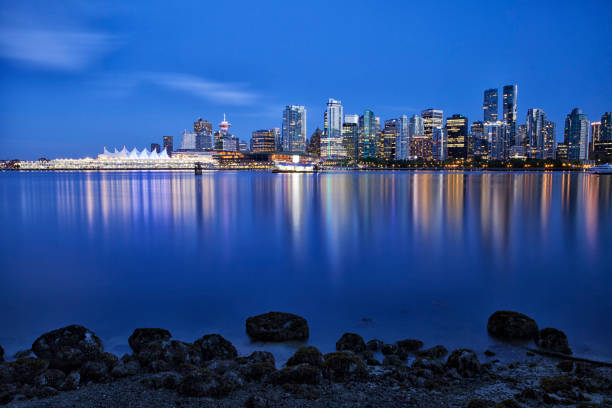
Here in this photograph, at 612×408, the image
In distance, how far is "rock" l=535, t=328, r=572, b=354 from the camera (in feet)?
20.5

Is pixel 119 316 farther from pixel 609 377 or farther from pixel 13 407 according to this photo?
pixel 609 377

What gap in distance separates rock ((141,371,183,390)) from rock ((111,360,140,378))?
43 cm

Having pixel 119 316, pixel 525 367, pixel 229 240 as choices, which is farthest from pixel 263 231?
pixel 525 367

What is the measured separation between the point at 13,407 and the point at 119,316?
12.7 feet

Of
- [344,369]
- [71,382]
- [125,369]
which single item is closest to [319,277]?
[344,369]

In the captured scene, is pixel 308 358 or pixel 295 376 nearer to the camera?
pixel 295 376

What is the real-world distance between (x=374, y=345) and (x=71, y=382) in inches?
158

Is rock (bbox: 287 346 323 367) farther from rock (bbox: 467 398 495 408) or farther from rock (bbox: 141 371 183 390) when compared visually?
rock (bbox: 467 398 495 408)

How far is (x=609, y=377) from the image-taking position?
5180 mm

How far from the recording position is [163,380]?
5000mm

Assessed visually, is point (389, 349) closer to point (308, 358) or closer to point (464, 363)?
point (464, 363)

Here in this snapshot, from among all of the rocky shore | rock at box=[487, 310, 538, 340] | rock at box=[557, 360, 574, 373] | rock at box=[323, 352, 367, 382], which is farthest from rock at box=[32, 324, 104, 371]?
rock at box=[557, 360, 574, 373]

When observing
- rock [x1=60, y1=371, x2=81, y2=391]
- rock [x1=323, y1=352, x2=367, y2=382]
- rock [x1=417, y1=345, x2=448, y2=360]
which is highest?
rock [x1=323, y1=352, x2=367, y2=382]

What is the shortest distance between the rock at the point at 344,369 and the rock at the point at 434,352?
112 centimetres
